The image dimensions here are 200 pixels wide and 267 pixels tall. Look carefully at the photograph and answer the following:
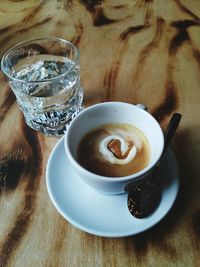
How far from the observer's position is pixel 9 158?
27.7 inches

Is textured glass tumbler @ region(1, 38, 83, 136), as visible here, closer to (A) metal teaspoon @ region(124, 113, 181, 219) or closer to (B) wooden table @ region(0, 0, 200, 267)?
(B) wooden table @ region(0, 0, 200, 267)

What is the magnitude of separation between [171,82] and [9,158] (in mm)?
474

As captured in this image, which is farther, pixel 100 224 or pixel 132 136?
pixel 132 136

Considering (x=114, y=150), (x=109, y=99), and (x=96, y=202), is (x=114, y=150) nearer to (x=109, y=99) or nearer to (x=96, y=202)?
(x=96, y=202)

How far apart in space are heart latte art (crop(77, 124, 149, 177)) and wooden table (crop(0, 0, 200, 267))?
9cm

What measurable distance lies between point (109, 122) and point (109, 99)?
15 cm

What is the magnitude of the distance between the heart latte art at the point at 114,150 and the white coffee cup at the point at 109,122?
0.01m

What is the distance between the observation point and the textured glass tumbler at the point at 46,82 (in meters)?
0.72

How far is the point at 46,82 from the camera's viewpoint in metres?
0.68

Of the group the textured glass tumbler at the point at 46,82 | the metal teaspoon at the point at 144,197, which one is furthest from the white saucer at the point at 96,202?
the textured glass tumbler at the point at 46,82

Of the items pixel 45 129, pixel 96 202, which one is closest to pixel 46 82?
pixel 45 129

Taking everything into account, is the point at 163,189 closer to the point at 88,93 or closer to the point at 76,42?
the point at 88,93

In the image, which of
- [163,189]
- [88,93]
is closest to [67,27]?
[88,93]

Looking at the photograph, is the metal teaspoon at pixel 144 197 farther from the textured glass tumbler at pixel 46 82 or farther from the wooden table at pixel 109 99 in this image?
the textured glass tumbler at pixel 46 82
